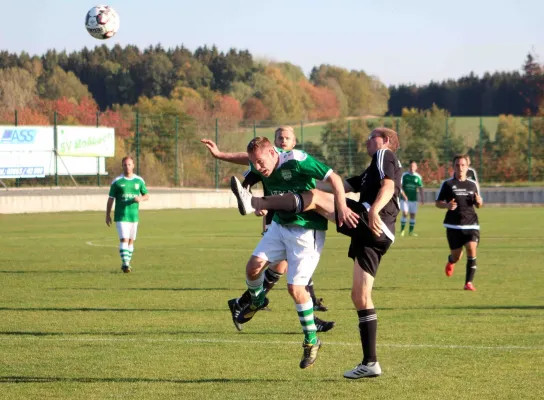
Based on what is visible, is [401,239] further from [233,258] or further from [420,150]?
[420,150]

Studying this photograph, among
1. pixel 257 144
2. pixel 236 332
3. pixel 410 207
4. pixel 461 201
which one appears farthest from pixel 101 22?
pixel 257 144

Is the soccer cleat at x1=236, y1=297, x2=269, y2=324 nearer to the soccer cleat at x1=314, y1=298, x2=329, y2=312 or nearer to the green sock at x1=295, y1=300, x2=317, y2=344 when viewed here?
the green sock at x1=295, y1=300, x2=317, y2=344

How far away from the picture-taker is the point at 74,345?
10555mm

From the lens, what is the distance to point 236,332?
11352 millimetres

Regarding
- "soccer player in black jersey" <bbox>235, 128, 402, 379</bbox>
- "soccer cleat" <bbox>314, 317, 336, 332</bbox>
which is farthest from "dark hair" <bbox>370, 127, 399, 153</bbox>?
"soccer cleat" <bbox>314, 317, 336, 332</bbox>

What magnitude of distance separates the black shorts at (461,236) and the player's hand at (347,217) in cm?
742

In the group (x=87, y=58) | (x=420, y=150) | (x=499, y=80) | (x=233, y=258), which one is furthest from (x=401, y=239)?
(x=499, y=80)

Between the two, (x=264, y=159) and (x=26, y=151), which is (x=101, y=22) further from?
(x=26, y=151)

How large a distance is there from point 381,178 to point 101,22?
1434cm

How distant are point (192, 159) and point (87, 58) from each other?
215 ft

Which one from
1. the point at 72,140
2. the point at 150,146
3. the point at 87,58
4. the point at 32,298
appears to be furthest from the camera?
the point at 87,58

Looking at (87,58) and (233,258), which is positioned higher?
(87,58)

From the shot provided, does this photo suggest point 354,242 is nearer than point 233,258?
Yes

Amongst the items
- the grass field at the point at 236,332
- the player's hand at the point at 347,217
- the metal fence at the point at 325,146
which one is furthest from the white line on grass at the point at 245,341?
the metal fence at the point at 325,146
